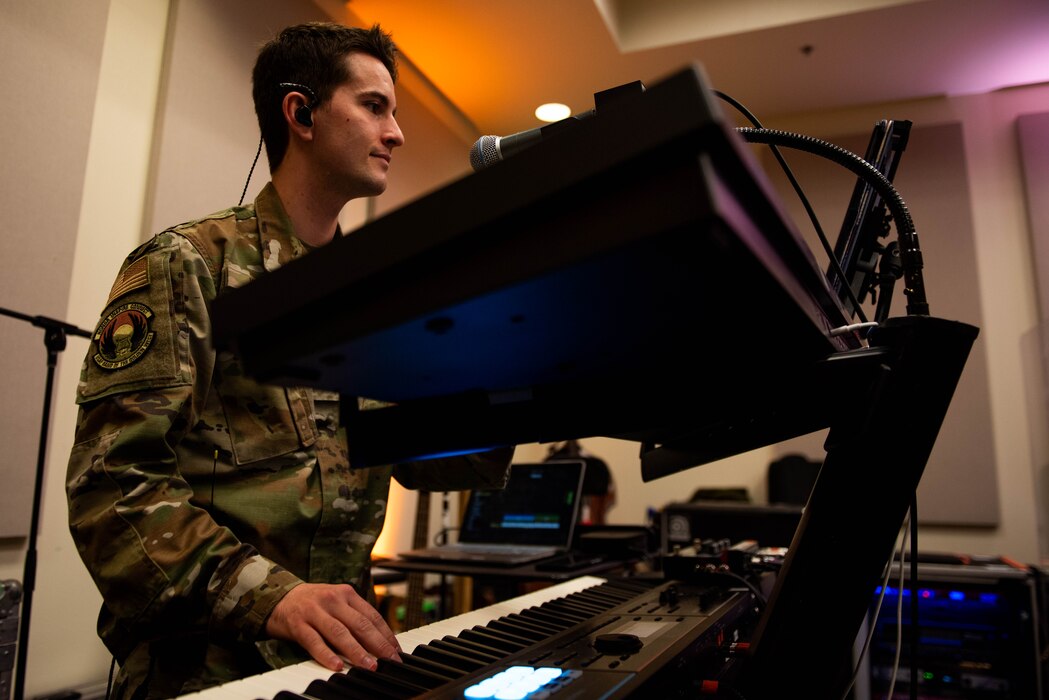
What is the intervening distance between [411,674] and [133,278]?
0.64 m

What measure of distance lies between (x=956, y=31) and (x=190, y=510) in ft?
14.2

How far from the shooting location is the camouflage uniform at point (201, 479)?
715 mm

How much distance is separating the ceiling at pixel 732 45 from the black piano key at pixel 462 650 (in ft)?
11.2

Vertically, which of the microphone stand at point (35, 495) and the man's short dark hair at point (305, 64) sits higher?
the man's short dark hair at point (305, 64)

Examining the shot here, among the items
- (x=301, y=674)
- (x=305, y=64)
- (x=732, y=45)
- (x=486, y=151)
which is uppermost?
(x=732, y=45)

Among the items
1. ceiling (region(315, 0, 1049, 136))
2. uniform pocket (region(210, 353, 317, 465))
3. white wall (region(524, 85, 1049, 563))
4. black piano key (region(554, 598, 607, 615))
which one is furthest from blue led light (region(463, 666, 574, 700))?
white wall (region(524, 85, 1049, 563))

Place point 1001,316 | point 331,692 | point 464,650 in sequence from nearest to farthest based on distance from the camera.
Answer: point 331,692
point 464,650
point 1001,316

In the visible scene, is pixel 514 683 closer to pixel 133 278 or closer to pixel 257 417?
pixel 257 417

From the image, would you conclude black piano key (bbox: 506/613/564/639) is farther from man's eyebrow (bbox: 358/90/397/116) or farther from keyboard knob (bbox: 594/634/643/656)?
man's eyebrow (bbox: 358/90/397/116)

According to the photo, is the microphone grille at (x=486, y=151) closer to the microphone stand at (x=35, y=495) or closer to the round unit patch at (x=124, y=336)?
the round unit patch at (x=124, y=336)

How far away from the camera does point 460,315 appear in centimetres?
37

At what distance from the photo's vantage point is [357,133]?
118 centimetres

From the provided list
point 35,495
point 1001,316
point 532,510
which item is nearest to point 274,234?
point 35,495

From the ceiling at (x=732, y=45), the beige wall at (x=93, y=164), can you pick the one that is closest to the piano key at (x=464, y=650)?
the beige wall at (x=93, y=164)
